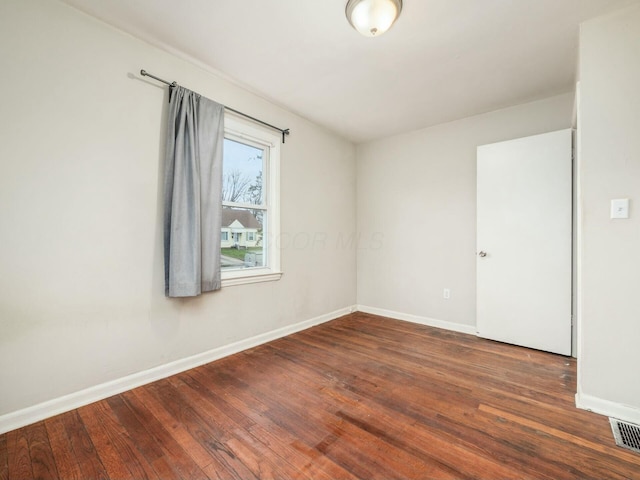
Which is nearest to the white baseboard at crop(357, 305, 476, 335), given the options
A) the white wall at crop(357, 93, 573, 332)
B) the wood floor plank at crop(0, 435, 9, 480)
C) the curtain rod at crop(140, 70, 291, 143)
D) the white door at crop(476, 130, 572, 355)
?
the white wall at crop(357, 93, 573, 332)

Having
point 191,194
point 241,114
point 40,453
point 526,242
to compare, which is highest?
point 241,114

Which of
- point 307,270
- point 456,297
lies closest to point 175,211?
point 307,270

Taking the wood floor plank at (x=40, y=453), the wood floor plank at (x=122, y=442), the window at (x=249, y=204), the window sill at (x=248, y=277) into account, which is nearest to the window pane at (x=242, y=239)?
the window at (x=249, y=204)

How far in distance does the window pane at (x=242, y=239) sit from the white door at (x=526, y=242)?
8.12 ft

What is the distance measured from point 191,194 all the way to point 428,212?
2850mm

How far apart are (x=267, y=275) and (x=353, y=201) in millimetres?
1964

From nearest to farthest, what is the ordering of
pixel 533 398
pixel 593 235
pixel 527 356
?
pixel 593 235
pixel 533 398
pixel 527 356

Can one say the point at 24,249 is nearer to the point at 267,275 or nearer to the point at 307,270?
the point at 267,275

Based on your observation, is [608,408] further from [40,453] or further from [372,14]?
[40,453]

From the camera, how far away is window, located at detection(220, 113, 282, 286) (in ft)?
9.25

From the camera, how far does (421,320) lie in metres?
3.75

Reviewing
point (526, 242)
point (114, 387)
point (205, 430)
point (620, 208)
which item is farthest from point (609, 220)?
point (114, 387)

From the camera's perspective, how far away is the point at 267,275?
3.07 m

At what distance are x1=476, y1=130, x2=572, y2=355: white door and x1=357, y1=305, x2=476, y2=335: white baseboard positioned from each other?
25cm
